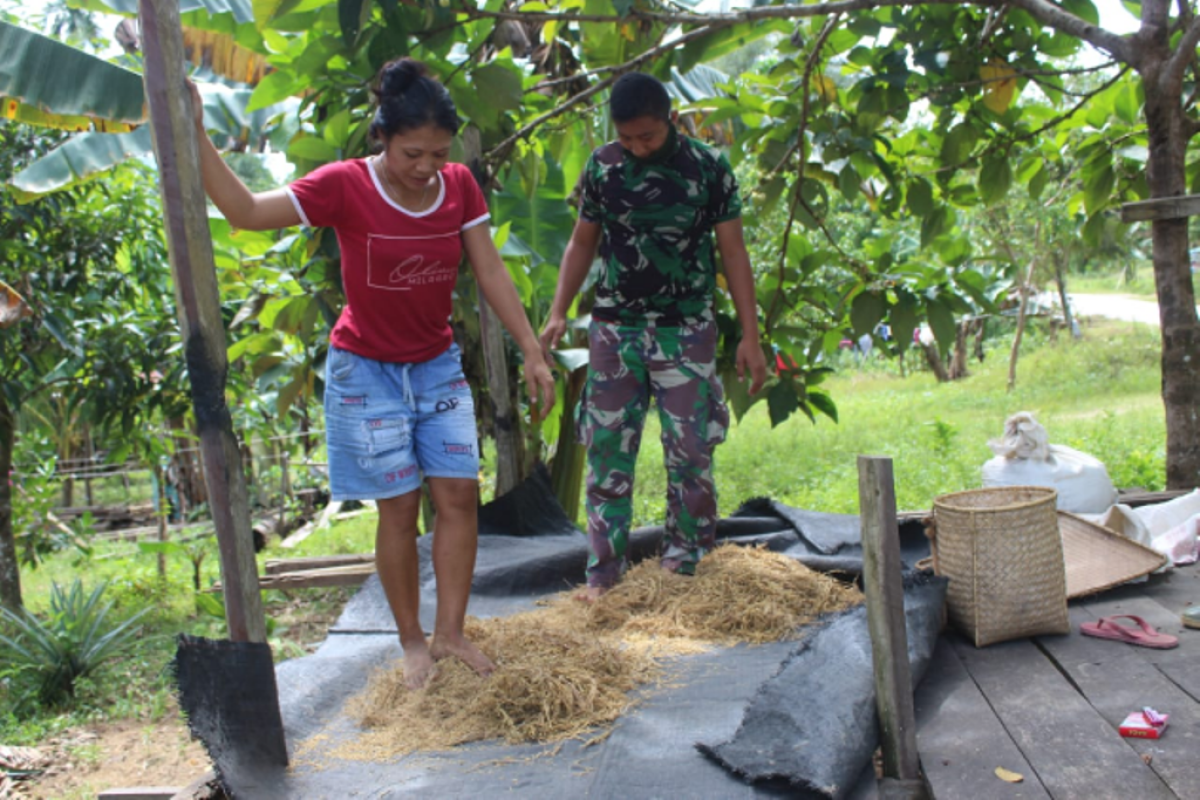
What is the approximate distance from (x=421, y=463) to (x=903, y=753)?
1.40 metres

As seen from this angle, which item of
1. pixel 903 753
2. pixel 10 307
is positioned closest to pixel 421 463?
pixel 903 753

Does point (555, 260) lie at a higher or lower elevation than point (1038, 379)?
higher

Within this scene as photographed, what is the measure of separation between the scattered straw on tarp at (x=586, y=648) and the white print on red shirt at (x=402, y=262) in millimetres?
1002

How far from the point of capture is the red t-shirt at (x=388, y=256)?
2553 millimetres

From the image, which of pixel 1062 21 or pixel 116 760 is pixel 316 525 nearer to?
pixel 116 760

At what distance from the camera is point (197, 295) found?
2055mm

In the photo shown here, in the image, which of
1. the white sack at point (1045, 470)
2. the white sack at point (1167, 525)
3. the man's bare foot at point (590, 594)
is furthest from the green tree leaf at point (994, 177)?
the man's bare foot at point (590, 594)

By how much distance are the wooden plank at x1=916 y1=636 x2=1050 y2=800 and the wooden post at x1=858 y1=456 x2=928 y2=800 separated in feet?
0.20

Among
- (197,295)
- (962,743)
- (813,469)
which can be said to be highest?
(197,295)

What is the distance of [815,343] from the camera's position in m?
4.57

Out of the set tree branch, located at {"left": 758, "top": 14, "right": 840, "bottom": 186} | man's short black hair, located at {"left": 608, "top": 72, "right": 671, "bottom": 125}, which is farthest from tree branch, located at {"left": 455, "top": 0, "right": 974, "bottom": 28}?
tree branch, located at {"left": 758, "top": 14, "right": 840, "bottom": 186}

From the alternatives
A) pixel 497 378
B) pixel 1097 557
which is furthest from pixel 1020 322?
pixel 1097 557

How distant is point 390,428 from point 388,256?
0.44 m

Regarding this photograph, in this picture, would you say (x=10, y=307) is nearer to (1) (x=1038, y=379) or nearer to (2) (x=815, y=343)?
(2) (x=815, y=343)
